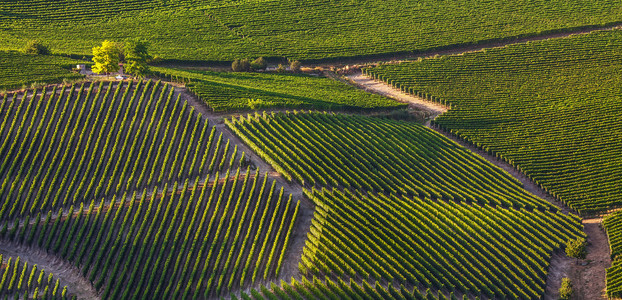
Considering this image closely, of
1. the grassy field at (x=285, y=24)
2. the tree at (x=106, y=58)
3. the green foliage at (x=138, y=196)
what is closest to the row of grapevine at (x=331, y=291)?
the green foliage at (x=138, y=196)

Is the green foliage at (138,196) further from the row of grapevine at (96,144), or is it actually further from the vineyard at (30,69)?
the vineyard at (30,69)

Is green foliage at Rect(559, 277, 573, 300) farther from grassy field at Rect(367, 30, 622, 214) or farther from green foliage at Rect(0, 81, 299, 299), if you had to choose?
green foliage at Rect(0, 81, 299, 299)

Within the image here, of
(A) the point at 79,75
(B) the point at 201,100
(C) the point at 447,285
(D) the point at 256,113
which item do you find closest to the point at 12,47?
(A) the point at 79,75

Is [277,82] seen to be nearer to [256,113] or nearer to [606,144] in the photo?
[256,113]

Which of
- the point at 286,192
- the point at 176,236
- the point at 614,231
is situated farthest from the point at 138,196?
the point at 614,231

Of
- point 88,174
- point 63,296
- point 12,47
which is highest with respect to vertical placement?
point 12,47

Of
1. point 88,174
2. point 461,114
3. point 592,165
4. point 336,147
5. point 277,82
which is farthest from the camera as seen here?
point 277,82

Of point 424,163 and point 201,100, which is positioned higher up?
point 201,100

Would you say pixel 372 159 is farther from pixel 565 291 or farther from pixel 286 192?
pixel 565 291
